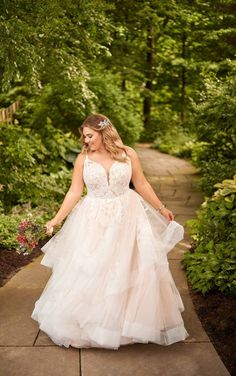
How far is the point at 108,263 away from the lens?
431 cm

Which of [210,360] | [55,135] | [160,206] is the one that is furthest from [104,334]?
[55,135]

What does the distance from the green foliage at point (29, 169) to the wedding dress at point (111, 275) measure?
3.95 metres

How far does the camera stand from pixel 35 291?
18.3 ft

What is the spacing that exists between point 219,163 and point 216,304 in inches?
157

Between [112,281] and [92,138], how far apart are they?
1247mm

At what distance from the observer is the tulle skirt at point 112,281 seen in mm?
4207

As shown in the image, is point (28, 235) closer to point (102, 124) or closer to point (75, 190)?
point (75, 190)

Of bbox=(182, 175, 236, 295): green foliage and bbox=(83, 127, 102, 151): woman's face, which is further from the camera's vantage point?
bbox=(182, 175, 236, 295): green foliage

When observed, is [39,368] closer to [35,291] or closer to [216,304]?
[35,291]

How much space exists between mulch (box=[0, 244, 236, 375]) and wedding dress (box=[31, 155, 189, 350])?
0.34 meters

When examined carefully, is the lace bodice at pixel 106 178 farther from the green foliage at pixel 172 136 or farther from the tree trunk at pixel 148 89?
the tree trunk at pixel 148 89

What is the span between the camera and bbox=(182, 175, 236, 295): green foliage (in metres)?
5.39

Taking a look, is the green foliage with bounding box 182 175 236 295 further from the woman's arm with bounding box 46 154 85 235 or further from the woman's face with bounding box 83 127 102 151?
the woman's face with bounding box 83 127 102 151

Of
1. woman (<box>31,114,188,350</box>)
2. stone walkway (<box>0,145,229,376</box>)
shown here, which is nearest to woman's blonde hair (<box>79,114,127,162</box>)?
woman (<box>31,114,188,350</box>)
